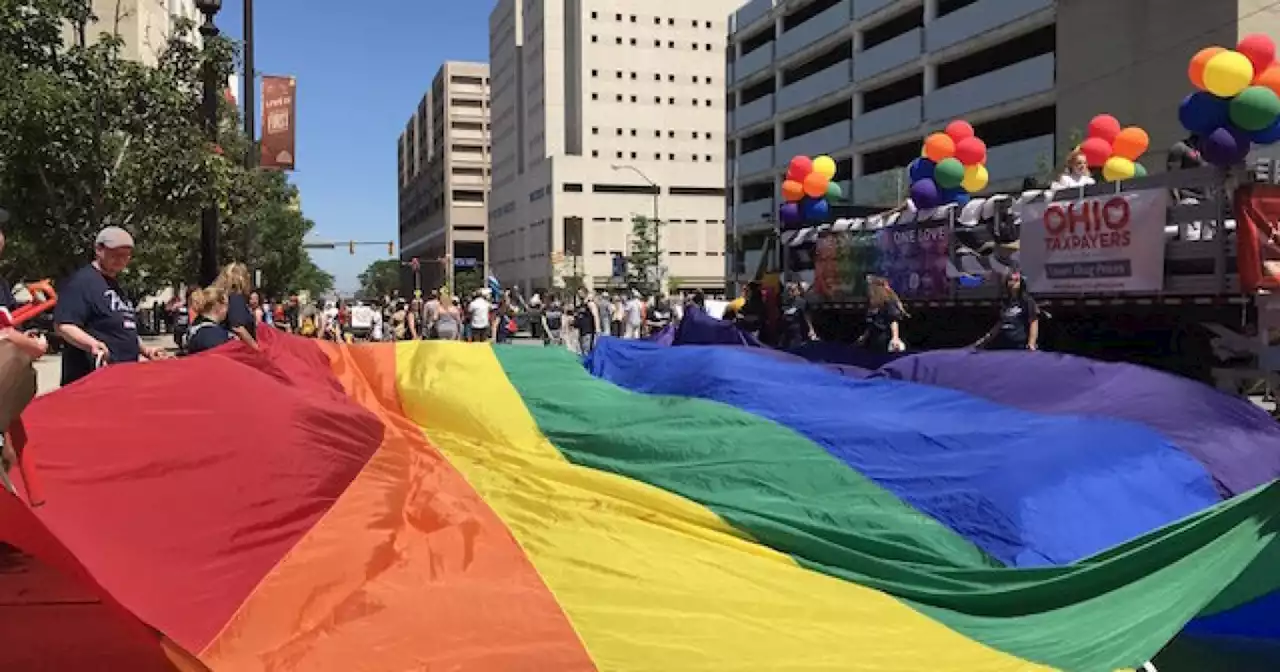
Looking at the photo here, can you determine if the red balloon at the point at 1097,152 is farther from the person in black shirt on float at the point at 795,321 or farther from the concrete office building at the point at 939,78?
the concrete office building at the point at 939,78

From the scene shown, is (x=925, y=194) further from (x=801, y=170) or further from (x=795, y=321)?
(x=801, y=170)

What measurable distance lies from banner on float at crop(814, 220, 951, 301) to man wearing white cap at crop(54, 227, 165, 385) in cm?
954

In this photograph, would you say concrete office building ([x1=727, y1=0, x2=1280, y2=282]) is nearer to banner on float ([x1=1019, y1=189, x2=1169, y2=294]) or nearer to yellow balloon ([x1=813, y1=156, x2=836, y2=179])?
yellow balloon ([x1=813, y1=156, x2=836, y2=179])

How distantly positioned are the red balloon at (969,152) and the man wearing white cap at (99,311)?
1138cm

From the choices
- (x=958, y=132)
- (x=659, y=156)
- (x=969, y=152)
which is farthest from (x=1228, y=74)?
(x=659, y=156)

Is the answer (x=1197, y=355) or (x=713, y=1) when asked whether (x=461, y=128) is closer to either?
(x=713, y=1)

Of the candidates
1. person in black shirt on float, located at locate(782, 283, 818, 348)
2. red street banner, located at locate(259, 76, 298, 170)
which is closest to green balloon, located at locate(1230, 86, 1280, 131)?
person in black shirt on float, located at locate(782, 283, 818, 348)

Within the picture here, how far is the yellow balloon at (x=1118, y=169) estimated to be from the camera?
1234cm

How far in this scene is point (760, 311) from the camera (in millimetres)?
15344

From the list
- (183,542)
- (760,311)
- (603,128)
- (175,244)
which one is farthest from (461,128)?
(183,542)

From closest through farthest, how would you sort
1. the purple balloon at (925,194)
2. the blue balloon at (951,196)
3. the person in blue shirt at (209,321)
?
the person in blue shirt at (209,321) → the purple balloon at (925,194) → the blue balloon at (951,196)

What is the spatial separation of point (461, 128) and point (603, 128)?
45705 mm

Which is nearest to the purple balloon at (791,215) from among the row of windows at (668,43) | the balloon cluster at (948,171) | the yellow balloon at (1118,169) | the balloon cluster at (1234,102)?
the balloon cluster at (948,171)

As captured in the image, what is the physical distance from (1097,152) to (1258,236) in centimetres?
437
